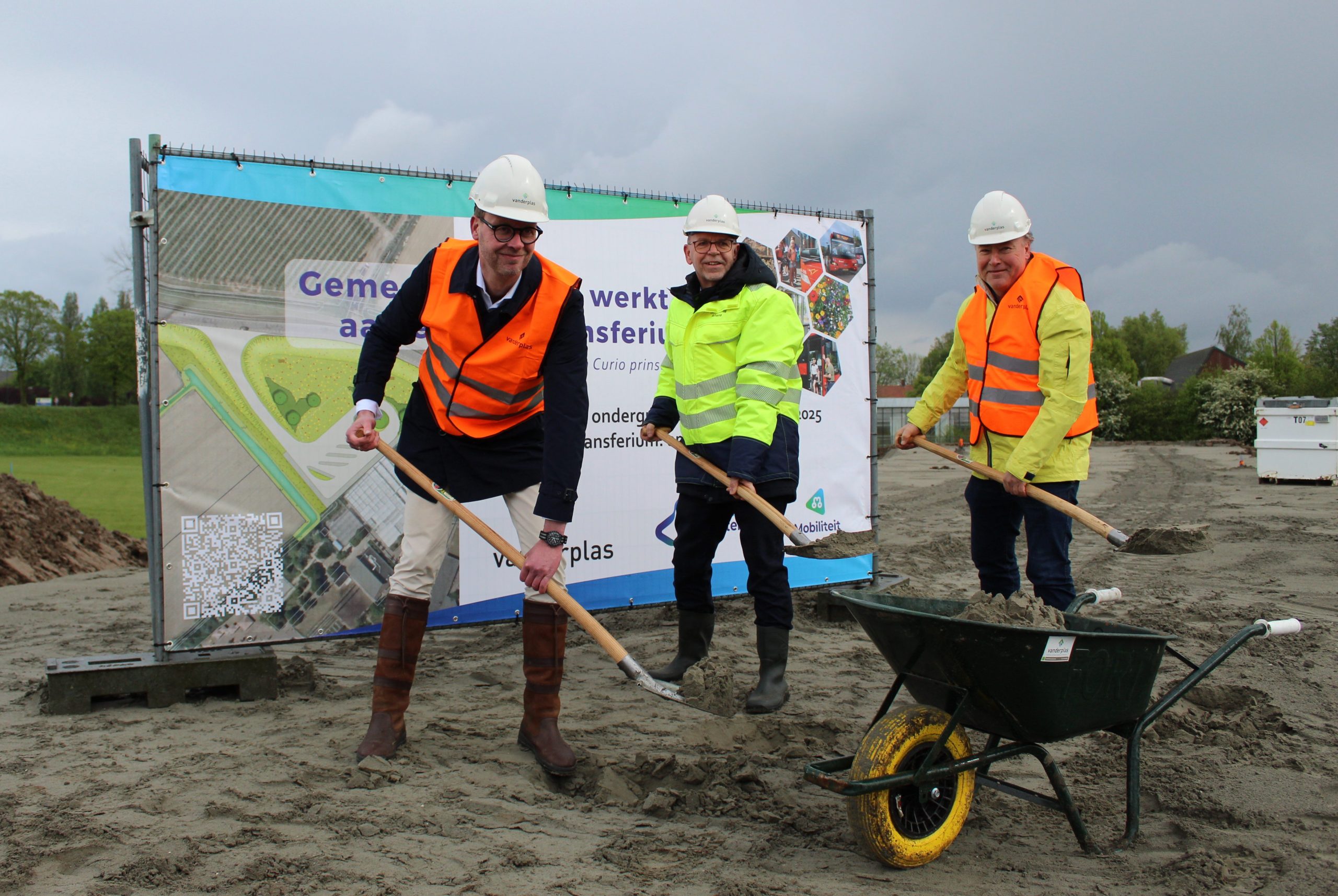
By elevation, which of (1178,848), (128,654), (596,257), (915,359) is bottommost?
(1178,848)

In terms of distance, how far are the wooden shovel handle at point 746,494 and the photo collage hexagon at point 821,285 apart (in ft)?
5.64

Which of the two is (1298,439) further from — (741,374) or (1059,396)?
(741,374)

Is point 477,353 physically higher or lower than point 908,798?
higher

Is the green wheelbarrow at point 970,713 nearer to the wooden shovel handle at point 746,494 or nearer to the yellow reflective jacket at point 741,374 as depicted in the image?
the wooden shovel handle at point 746,494

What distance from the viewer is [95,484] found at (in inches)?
739

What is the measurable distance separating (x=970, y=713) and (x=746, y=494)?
4.65ft

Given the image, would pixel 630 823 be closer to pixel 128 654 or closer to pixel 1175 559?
pixel 128 654

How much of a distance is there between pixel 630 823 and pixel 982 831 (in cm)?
109

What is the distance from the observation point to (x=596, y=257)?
17.1ft

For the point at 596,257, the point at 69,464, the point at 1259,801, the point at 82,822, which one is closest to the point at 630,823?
the point at 82,822

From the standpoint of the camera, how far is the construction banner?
4312mm

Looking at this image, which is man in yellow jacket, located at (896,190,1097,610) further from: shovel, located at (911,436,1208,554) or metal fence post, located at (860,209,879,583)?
metal fence post, located at (860,209,879,583)

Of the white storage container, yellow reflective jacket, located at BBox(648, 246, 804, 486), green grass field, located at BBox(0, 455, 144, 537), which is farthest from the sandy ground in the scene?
the white storage container

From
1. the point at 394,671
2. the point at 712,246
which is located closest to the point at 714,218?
the point at 712,246
